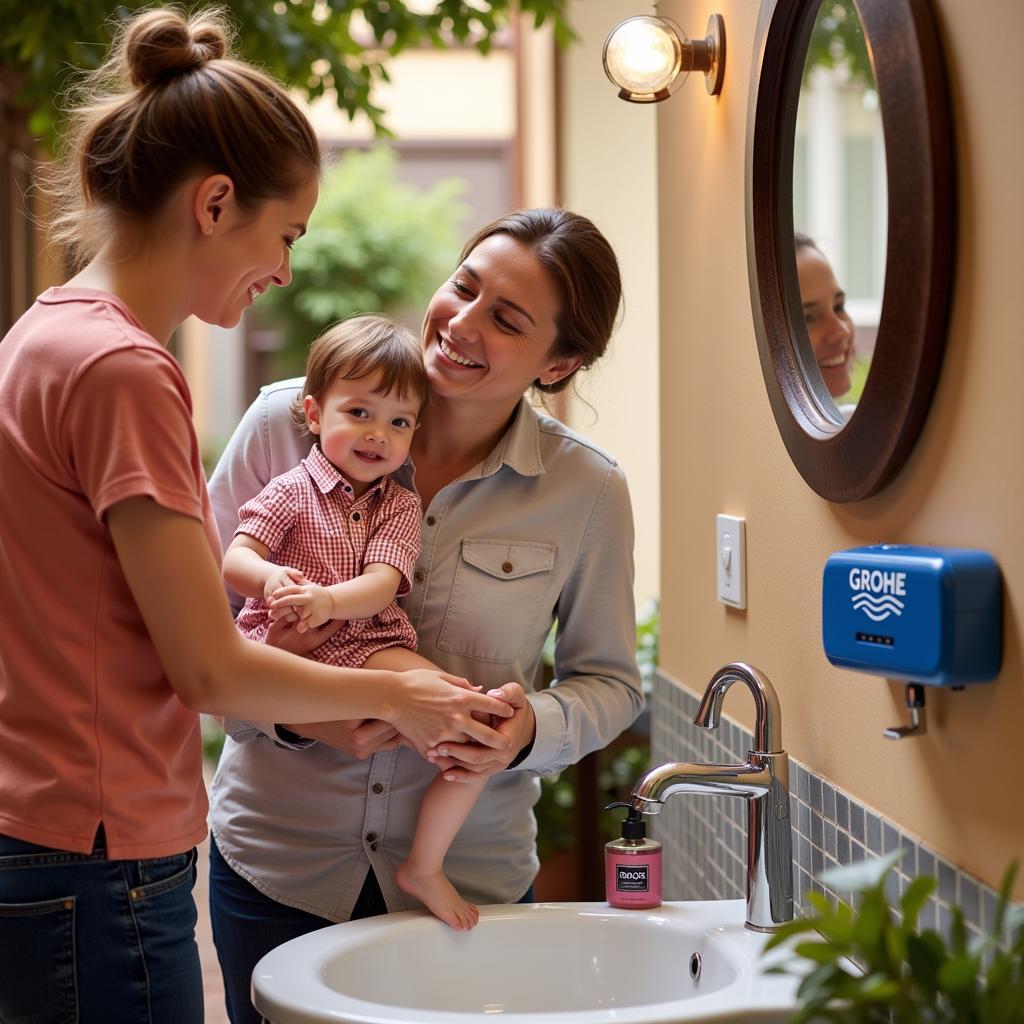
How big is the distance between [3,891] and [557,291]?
102 cm

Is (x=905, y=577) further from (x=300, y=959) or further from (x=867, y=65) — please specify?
(x=300, y=959)

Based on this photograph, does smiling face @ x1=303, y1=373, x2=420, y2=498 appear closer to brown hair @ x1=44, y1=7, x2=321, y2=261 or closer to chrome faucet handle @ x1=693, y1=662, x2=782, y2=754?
brown hair @ x1=44, y1=7, x2=321, y2=261

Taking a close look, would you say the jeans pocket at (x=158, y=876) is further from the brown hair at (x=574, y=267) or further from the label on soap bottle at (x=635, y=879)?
the brown hair at (x=574, y=267)

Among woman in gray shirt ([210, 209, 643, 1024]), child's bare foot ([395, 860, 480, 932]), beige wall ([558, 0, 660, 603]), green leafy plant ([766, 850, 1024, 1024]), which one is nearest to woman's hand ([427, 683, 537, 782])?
woman in gray shirt ([210, 209, 643, 1024])

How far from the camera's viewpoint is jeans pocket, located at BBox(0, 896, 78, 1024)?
1.19 meters

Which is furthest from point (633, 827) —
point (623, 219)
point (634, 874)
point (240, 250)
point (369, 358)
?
point (623, 219)

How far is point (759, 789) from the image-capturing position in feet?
4.98

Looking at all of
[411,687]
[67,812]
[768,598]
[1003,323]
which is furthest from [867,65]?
[67,812]

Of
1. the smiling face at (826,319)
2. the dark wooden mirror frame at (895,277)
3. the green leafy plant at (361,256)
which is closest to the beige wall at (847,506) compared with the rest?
the dark wooden mirror frame at (895,277)

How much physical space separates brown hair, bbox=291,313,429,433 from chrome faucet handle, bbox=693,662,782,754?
55 centimetres

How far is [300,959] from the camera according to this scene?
1415 millimetres

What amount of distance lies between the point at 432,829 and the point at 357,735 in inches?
6.4

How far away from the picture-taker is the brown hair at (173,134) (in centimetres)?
127

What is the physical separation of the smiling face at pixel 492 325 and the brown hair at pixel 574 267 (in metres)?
0.02
